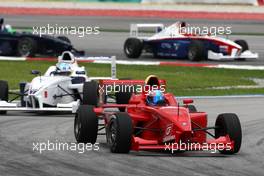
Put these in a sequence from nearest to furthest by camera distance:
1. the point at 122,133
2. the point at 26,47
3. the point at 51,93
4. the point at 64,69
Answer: the point at 122,133, the point at 51,93, the point at 64,69, the point at 26,47

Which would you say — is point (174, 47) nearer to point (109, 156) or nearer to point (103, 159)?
point (109, 156)

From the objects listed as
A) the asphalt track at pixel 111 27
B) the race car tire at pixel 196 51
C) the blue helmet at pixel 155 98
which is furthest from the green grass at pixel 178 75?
the blue helmet at pixel 155 98

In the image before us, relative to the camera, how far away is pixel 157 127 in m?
16.9

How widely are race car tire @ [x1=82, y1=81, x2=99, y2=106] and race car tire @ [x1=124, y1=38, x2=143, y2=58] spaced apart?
18.9m

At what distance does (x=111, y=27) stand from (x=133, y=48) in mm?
17119

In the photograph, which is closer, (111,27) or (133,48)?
(133,48)

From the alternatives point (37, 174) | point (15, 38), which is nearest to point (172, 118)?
point (37, 174)

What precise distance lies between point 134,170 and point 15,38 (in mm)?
25258

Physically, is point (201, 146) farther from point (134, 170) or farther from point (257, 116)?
point (257, 116)

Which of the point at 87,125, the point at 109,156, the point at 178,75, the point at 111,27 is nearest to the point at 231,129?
the point at 109,156

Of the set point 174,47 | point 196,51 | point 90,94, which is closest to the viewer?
point 90,94

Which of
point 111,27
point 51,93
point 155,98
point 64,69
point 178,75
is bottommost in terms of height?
point 178,75

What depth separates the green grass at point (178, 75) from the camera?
92.4ft

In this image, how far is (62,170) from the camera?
14812mm
